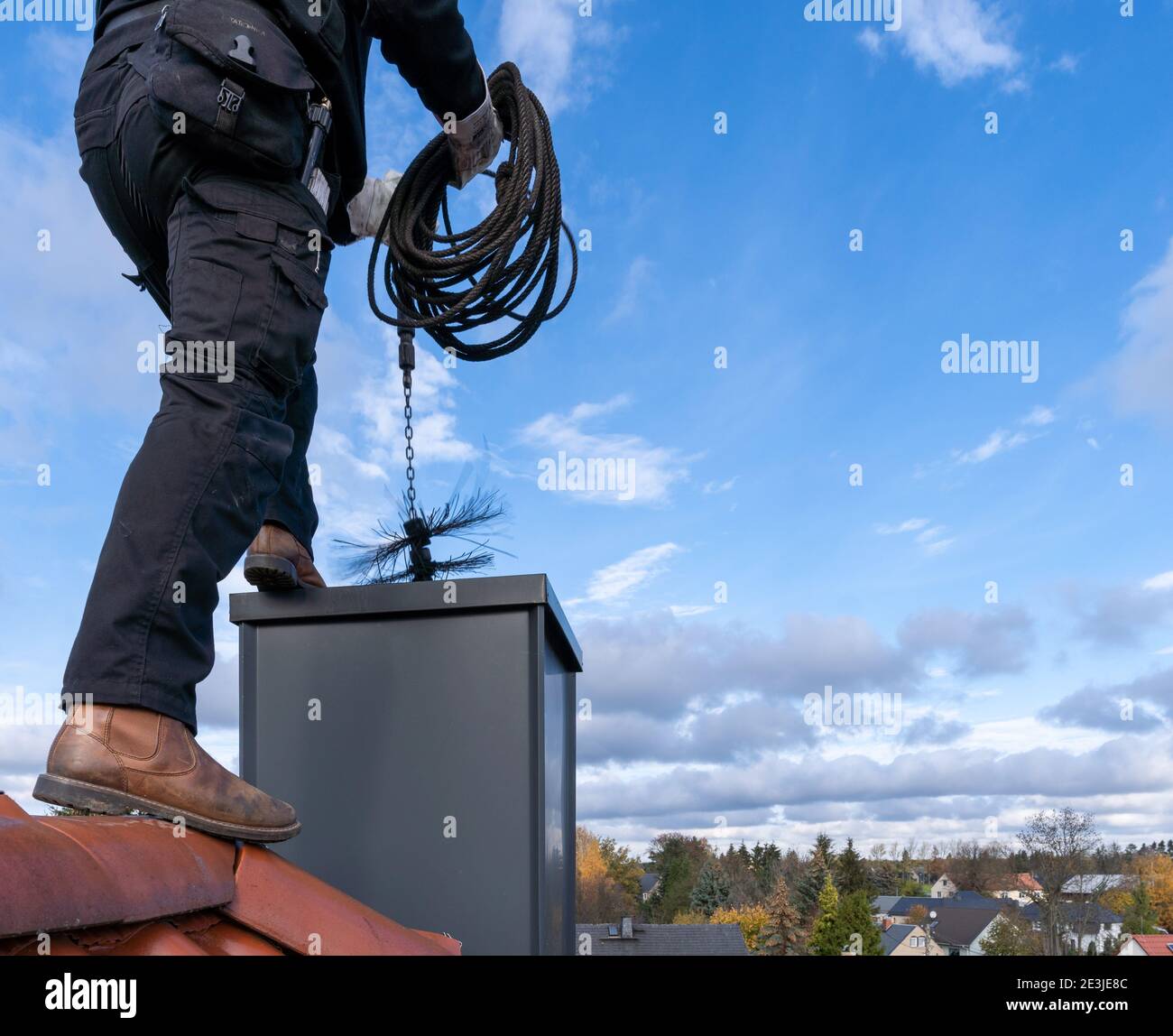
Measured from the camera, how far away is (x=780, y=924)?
162 ft

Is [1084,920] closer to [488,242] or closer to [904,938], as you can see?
[488,242]

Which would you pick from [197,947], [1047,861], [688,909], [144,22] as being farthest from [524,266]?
[688,909]

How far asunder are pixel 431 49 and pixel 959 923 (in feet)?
182

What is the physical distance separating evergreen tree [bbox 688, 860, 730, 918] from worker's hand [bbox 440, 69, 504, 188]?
2254 inches

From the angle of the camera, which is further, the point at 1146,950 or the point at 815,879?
the point at 815,879

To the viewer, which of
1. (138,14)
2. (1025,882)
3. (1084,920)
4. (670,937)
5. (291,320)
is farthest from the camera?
(670,937)

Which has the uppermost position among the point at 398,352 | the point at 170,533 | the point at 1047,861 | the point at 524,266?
the point at 524,266

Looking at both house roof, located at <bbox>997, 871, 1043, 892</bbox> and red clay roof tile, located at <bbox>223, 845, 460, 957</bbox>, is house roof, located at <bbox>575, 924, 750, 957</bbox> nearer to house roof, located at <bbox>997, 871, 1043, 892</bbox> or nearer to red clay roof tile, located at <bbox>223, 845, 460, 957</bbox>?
house roof, located at <bbox>997, 871, 1043, 892</bbox>

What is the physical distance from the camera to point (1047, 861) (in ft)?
61.8

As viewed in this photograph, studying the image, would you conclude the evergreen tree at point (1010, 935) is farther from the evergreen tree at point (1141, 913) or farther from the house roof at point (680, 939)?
the evergreen tree at point (1141, 913)

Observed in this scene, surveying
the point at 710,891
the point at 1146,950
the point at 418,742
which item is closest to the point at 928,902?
the point at 710,891

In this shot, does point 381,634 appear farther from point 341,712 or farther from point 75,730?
point 75,730

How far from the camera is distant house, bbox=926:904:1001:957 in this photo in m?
45.4
